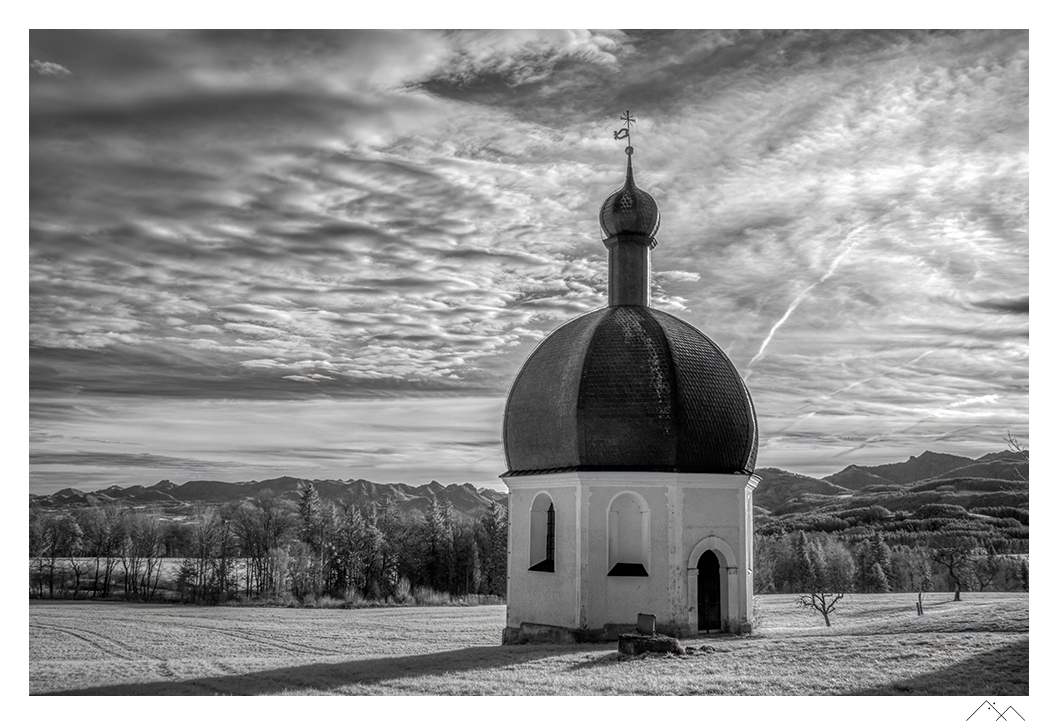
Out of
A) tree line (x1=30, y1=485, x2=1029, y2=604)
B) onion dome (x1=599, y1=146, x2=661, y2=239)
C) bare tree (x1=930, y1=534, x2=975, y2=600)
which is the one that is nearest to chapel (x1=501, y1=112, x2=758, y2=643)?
onion dome (x1=599, y1=146, x2=661, y2=239)

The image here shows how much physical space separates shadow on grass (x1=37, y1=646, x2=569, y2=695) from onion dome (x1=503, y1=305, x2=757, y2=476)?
5107 mm

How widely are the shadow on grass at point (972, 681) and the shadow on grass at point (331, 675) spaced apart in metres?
7.21

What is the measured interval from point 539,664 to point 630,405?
7.10m

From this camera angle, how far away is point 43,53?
54.1ft

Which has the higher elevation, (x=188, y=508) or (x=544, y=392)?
(x=544, y=392)

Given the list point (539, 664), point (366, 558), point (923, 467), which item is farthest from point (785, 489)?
point (539, 664)

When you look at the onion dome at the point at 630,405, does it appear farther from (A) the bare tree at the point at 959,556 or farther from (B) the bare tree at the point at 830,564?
(B) the bare tree at the point at 830,564

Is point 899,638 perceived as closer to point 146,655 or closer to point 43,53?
point 146,655

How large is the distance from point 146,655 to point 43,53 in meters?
13.5

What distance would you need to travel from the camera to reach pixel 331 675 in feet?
54.8

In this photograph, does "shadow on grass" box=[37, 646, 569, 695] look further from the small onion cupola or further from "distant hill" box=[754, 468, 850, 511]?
"distant hill" box=[754, 468, 850, 511]

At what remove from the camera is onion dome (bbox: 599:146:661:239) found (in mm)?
25125

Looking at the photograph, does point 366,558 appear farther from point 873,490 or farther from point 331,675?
point 331,675

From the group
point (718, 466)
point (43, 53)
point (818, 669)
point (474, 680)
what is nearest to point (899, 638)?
point (818, 669)
